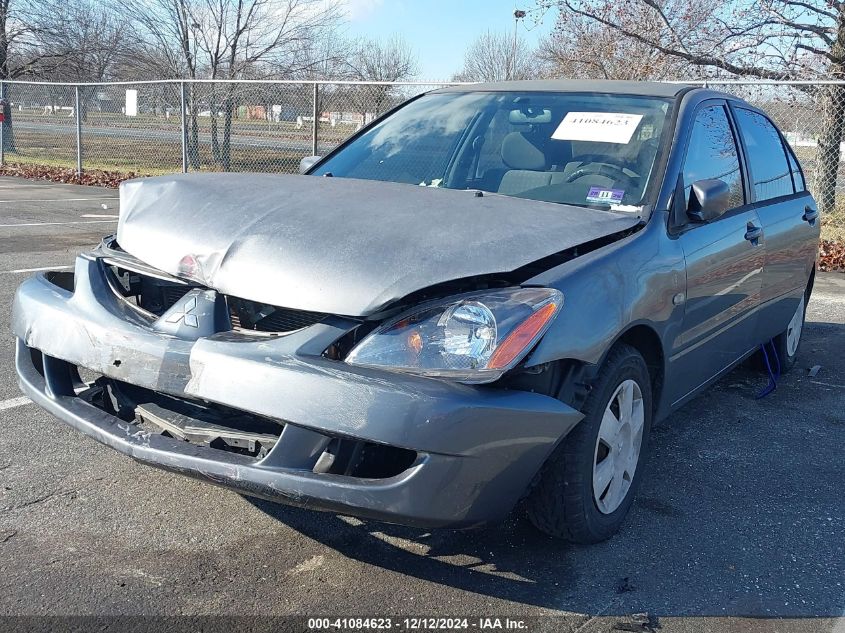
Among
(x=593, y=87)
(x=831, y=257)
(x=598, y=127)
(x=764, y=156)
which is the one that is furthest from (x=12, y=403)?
(x=831, y=257)

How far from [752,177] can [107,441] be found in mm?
3353

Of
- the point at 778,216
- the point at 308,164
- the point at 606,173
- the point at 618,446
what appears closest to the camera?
the point at 618,446

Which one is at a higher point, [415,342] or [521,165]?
[521,165]

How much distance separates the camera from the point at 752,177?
14.2 feet

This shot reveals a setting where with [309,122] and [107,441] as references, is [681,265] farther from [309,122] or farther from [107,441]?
[309,122]

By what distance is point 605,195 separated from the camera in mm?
3434

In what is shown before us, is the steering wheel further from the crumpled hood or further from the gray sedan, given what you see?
the crumpled hood

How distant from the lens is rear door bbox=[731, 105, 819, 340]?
436cm

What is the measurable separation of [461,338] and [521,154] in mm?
1631

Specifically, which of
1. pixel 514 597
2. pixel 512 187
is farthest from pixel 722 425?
pixel 514 597

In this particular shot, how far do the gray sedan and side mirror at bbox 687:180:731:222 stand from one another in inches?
0.7

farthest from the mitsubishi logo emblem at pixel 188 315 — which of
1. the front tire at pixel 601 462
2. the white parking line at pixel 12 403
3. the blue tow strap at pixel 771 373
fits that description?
the blue tow strap at pixel 771 373

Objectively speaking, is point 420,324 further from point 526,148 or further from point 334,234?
point 526,148

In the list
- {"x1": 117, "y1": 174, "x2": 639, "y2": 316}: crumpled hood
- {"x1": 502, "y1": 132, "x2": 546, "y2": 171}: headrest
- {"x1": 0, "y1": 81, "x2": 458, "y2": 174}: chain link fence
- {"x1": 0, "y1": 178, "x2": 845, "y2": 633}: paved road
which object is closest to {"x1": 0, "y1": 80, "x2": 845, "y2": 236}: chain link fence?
{"x1": 0, "y1": 81, "x2": 458, "y2": 174}: chain link fence
